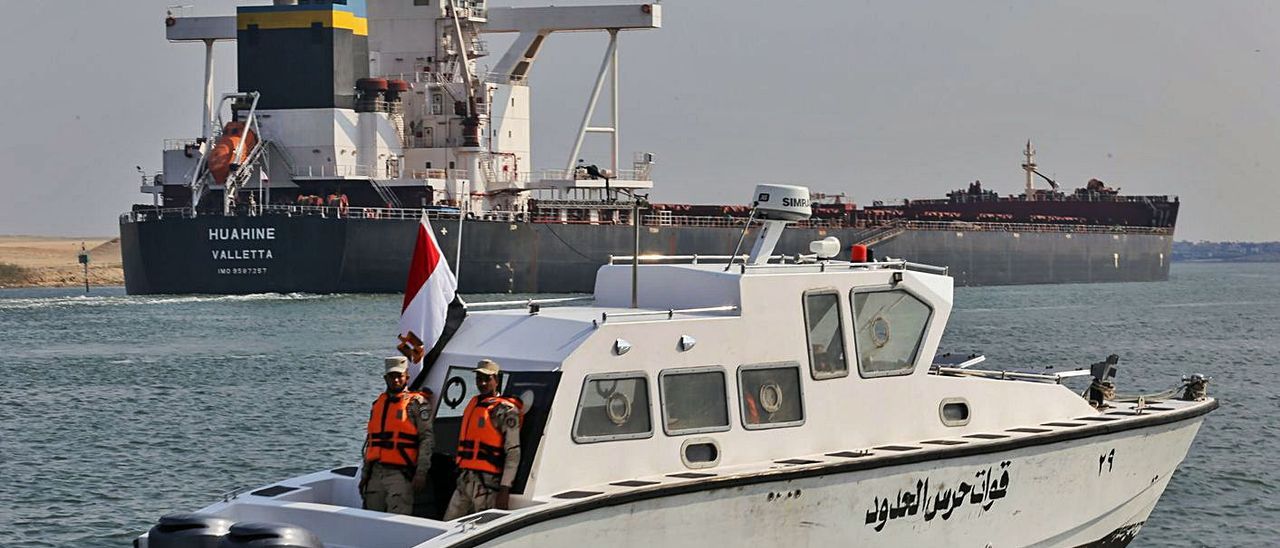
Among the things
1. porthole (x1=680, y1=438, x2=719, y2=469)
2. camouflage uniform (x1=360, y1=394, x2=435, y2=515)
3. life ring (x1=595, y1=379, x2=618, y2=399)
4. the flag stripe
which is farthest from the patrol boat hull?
the flag stripe

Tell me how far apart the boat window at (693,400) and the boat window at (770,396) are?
0.17 metres

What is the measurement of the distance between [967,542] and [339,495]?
432 centimetres

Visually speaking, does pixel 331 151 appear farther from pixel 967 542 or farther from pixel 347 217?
pixel 967 542

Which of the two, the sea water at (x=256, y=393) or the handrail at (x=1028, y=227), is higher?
the handrail at (x=1028, y=227)

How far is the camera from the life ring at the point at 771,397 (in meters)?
11.1

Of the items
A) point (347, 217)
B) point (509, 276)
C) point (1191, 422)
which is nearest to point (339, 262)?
point (347, 217)

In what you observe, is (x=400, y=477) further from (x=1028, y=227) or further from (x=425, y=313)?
(x=1028, y=227)

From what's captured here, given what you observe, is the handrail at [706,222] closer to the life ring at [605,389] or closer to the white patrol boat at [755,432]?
the white patrol boat at [755,432]

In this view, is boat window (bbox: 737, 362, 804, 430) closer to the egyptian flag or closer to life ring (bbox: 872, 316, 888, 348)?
life ring (bbox: 872, 316, 888, 348)

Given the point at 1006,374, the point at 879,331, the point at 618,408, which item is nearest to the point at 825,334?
the point at 879,331

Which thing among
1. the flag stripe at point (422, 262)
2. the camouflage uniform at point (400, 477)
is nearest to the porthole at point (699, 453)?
the camouflage uniform at point (400, 477)

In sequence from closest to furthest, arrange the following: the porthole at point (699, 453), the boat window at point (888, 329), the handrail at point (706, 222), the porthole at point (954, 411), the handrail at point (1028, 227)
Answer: the porthole at point (699, 453), the boat window at point (888, 329), the porthole at point (954, 411), the handrail at point (706, 222), the handrail at point (1028, 227)

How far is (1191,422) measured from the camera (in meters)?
13.8

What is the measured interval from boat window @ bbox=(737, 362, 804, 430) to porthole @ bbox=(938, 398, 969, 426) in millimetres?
1308
